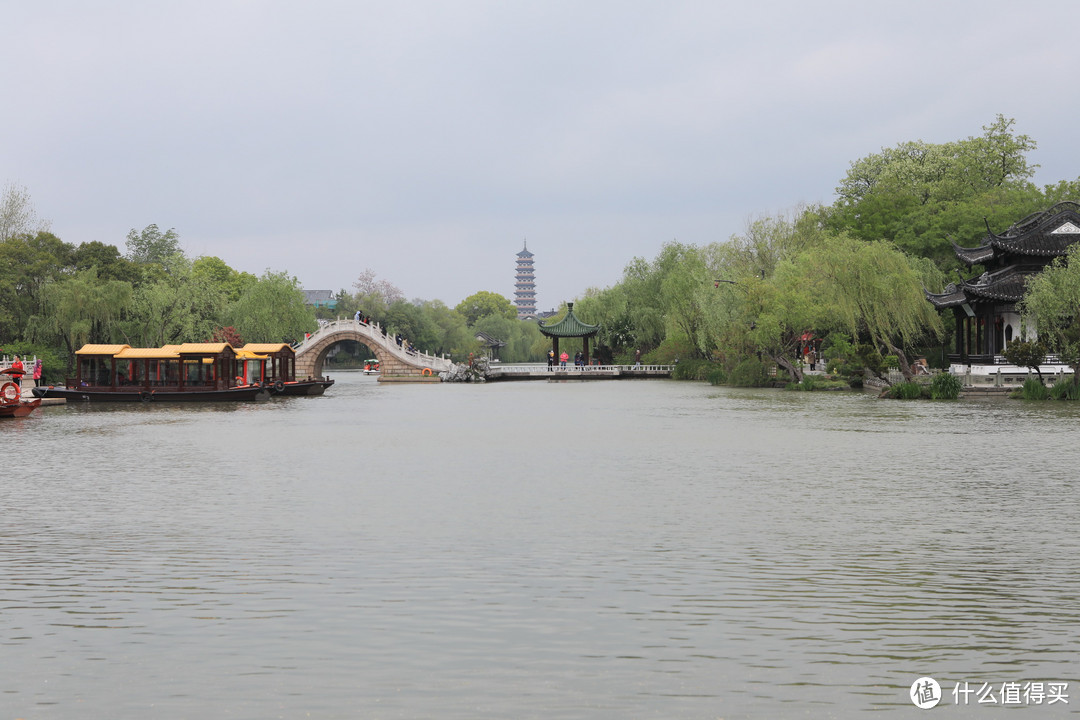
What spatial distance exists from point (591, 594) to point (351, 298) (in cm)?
9118

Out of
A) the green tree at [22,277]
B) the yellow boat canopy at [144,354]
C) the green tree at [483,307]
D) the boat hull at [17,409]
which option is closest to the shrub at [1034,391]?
the yellow boat canopy at [144,354]

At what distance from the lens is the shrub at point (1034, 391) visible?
113ft

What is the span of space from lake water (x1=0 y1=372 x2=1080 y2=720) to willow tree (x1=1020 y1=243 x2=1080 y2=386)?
53.1 feet

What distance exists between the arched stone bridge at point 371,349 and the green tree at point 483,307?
59.7m

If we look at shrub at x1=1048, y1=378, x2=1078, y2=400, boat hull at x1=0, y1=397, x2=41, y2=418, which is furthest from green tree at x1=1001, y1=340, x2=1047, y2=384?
boat hull at x1=0, y1=397, x2=41, y2=418

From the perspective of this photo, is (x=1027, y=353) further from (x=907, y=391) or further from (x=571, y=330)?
(x=571, y=330)

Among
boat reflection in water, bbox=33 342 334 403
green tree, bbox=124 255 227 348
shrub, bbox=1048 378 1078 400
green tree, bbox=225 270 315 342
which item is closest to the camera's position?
shrub, bbox=1048 378 1078 400

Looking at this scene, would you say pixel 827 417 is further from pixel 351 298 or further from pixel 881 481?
pixel 351 298

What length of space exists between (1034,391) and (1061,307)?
303 cm

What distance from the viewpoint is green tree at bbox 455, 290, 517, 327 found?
13312 cm

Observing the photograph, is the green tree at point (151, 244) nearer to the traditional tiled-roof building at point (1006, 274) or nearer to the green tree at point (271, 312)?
the green tree at point (271, 312)

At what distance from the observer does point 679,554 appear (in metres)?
9.63

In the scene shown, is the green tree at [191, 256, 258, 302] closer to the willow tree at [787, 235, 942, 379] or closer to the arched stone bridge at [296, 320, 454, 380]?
the arched stone bridge at [296, 320, 454, 380]

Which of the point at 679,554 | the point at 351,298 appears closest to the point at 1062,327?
the point at 679,554
